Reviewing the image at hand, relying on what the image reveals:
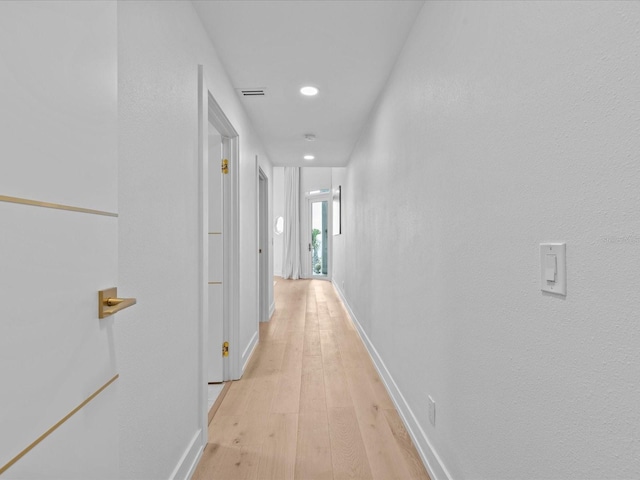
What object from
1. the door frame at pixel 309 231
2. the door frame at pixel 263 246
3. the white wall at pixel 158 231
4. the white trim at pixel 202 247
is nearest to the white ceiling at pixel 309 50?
the white wall at pixel 158 231

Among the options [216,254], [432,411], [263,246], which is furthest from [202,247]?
[263,246]

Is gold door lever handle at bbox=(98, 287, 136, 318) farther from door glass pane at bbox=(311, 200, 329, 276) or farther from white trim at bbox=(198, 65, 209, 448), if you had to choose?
door glass pane at bbox=(311, 200, 329, 276)

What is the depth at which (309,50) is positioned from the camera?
91.7 inches

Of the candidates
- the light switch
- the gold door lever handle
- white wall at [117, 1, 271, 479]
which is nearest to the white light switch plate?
the light switch

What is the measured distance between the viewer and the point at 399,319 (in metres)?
2.41

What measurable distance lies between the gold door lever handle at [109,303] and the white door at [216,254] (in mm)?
1984

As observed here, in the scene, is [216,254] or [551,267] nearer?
[551,267]

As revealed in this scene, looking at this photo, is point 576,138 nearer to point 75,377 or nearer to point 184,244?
point 75,377

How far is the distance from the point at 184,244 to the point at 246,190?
1664mm

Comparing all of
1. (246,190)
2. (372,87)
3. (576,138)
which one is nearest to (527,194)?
(576,138)

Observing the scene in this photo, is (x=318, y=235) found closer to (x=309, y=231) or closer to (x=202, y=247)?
(x=309, y=231)

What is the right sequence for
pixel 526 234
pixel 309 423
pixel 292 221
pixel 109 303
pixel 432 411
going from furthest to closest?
pixel 292 221 < pixel 309 423 < pixel 432 411 < pixel 526 234 < pixel 109 303

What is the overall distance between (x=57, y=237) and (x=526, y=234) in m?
1.07

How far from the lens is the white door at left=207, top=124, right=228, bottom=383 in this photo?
2.81 m
